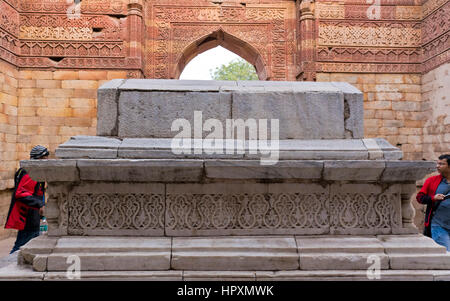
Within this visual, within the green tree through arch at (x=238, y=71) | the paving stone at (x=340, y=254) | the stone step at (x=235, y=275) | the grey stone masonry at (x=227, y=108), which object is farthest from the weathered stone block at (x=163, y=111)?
the green tree through arch at (x=238, y=71)

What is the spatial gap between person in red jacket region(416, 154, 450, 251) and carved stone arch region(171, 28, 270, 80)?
17.8 ft

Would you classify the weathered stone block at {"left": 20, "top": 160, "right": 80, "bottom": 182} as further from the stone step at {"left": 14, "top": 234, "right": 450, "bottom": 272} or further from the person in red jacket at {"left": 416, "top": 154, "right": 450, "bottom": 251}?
the person in red jacket at {"left": 416, "top": 154, "right": 450, "bottom": 251}

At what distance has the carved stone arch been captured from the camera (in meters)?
8.27

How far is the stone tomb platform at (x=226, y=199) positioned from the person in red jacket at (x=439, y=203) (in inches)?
33.0

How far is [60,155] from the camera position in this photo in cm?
243

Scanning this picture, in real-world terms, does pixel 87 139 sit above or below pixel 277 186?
above

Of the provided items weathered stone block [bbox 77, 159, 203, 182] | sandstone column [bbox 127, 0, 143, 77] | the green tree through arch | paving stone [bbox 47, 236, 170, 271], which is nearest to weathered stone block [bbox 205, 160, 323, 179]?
weathered stone block [bbox 77, 159, 203, 182]

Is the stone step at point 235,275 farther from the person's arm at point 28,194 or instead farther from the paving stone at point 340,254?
the person's arm at point 28,194

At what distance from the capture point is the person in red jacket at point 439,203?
123 inches

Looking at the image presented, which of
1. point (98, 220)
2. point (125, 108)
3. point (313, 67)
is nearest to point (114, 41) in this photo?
point (313, 67)
